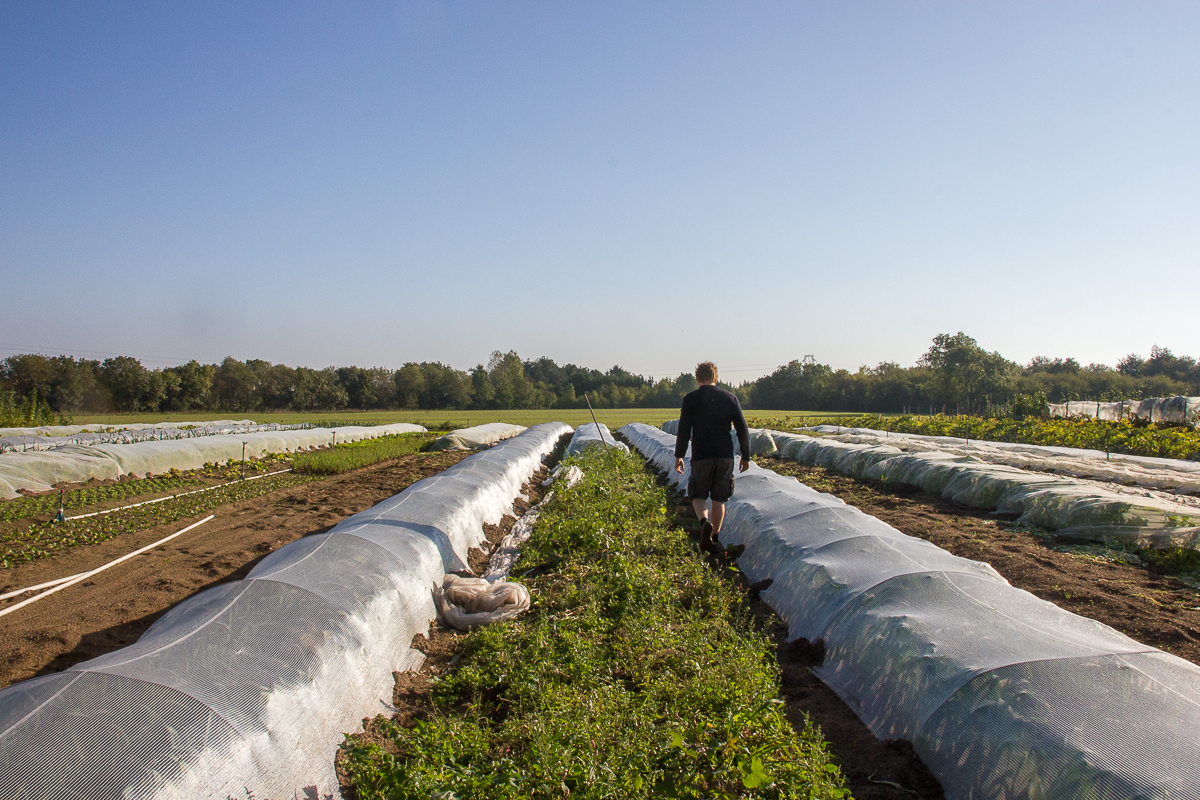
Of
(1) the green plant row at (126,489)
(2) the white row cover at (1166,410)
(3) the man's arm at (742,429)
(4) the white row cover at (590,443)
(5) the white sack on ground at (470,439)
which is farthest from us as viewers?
(5) the white sack on ground at (470,439)

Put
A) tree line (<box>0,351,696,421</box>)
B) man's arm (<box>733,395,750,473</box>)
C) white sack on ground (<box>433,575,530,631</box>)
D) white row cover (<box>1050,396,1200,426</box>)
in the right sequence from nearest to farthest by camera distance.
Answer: white sack on ground (<box>433,575,530,631</box>), man's arm (<box>733,395,750,473</box>), white row cover (<box>1050,396,1200,426</box>), tree line (<box>0,351,696,421</box>)

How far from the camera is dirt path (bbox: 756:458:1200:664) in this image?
423cm

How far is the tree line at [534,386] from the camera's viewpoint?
144ft

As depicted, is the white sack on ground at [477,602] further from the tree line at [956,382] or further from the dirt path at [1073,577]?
the tree line at [956,382]

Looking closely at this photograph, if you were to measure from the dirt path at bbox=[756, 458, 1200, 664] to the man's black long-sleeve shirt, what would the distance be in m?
2.82

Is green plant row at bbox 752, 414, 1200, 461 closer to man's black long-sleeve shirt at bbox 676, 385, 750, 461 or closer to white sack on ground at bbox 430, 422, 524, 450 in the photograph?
man's black long-sleeve shirt at bbox 676, 385, 750, 461

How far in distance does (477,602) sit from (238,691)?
2264mm

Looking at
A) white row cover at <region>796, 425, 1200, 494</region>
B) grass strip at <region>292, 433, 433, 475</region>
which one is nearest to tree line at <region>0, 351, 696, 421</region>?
grass strip at <region>292, 433, 433, 475</region>

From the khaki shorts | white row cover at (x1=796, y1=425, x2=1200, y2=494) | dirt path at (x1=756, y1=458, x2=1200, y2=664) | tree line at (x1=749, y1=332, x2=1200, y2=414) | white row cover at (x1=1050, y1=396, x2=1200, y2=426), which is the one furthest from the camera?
tree line at (x1=749, y1=332, x2=1200, y2=414)

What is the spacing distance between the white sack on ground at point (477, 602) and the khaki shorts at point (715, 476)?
6.78 feet

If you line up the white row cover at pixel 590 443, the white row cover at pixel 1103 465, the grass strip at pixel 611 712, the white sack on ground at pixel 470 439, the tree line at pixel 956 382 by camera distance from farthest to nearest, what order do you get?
the tree line at pixel 956 382
the white sack on ground at pixel 470 439
the white row cover at pixel 590 443
the white row cover at pixel 1103 465
the grass strip at pixel 611 712

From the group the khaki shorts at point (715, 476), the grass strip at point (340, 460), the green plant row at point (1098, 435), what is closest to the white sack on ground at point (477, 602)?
the khaki shorts at point (715, 476)

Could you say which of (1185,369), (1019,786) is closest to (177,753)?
(1019,786)

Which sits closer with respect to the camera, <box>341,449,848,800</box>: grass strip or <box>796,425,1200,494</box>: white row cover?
<box>341,449,848,800</box>: grass strip
